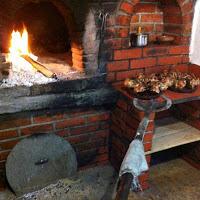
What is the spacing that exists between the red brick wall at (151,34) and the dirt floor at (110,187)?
0.78 metres

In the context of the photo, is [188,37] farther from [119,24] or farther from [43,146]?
[43,146]

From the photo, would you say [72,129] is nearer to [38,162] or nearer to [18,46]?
[38,162]

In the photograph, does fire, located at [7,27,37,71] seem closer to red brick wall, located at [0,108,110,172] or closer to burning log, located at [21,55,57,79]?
burning log, located at [21,55,57,79]

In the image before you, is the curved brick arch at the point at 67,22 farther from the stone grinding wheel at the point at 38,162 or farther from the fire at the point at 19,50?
the stone grinding wheel at the point at 38,162

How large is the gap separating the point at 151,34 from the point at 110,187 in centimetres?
134

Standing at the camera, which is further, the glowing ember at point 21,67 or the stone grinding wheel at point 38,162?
the stone grinding wheel at point 38,162

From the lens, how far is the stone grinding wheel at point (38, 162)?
211 cm

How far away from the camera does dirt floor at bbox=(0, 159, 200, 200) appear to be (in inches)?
84.7

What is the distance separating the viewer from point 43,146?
2.18 metres

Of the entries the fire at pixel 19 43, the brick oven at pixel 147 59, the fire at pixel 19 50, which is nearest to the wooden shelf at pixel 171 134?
the brick oven at pixel 147 59

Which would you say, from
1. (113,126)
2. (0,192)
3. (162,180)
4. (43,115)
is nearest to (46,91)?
Answer: (43,115)

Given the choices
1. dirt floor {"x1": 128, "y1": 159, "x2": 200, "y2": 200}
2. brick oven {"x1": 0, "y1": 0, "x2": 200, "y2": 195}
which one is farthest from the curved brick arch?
dirt floor {"x1": 128, "y1": 159, "x2": 200, "y2": 200}

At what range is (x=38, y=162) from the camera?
2170mm

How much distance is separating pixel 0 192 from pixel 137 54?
1466mm
